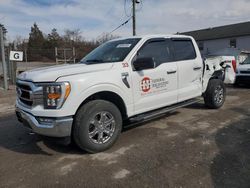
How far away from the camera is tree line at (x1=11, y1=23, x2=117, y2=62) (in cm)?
2562

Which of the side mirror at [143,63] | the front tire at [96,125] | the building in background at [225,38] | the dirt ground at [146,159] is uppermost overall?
the building in background at [225,38]

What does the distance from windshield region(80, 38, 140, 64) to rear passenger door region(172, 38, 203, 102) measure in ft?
3.77

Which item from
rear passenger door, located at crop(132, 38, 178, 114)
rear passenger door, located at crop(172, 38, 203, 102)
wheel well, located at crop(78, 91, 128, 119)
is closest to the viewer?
wheel well, located at crop(78, 91, 128, 119)

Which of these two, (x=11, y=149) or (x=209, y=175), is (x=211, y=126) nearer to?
(x=209, y=175)

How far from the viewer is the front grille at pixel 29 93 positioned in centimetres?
374

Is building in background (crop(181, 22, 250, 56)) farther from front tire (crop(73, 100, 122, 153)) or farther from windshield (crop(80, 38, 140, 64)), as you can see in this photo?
front tire (crop(73, 100, 122, 153))

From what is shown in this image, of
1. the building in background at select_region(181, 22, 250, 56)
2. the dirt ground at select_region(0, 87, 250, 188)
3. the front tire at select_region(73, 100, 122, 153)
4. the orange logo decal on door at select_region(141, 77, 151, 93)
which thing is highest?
the building in background at select_region(181, 22, 250, 56)

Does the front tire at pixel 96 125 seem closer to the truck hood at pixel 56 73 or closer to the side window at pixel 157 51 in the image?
the truck hood at pixel 56 73

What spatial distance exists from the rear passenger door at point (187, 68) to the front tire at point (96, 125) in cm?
192

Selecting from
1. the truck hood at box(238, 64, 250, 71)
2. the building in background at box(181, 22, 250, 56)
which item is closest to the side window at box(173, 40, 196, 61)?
the truck hood at box(238, 64, 250, 71)

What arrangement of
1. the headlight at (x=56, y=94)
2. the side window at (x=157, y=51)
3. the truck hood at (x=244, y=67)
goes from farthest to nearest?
the truck hood at (x=244, y=67) → the side window at (x=157, y=51) → the headlight at (x=56, y=94)

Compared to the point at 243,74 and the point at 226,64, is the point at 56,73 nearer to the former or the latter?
the point at 226,64

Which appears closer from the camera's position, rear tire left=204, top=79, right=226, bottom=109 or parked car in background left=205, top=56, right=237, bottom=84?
rear tire left=204, top=79, right=226, bottom=109

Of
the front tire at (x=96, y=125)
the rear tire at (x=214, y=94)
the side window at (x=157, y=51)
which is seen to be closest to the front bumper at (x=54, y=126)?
the front tire at (x=96, y=125)
